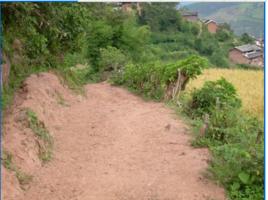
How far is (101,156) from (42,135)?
2.64 feet

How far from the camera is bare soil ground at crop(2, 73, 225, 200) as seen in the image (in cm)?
478

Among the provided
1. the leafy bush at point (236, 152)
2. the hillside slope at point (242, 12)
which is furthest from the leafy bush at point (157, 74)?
the hillside slope at point (242, 12)

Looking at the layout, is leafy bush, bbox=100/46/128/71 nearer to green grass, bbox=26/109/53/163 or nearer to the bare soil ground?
the bare soil ground

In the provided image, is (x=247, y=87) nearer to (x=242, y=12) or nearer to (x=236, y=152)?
(x=236, y=152)

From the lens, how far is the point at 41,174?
5125mm

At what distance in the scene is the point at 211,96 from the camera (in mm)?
8914

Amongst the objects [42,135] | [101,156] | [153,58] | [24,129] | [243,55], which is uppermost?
[243,55]

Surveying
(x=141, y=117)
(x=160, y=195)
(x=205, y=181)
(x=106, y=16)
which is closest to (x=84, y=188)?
(x=160, y=195)

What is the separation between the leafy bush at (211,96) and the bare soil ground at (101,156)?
1.89ft

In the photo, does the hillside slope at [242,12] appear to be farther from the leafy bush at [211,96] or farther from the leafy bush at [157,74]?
the leafy bush at [157,74]

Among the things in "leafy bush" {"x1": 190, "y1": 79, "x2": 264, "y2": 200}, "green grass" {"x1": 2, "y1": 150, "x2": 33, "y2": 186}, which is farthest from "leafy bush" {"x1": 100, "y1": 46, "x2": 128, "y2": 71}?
"green grass" {"x1": 2, "y1": 150, "x2": 33, "y2": 186}

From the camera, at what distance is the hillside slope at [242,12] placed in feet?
11.3

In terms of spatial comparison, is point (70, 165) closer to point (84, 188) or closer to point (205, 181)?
point (84, 188)

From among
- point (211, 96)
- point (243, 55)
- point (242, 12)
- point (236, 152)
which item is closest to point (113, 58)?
point (211, 96)
